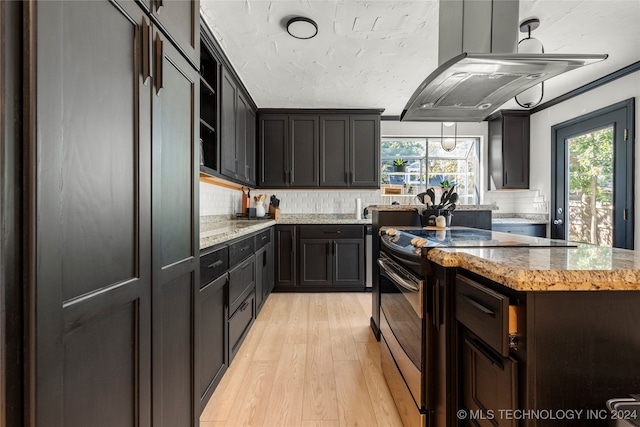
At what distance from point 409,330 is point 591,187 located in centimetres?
345

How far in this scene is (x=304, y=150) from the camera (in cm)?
413

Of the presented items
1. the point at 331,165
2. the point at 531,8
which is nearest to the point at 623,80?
the point at 531,8

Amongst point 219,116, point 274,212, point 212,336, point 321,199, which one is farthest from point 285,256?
point 212,336

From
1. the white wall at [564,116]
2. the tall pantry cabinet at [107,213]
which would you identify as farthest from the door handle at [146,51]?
the white wall at [564,116]

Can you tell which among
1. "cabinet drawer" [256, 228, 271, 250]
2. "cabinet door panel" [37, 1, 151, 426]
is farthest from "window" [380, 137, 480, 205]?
"cabinet door panel" [37, 1, 151, 426]

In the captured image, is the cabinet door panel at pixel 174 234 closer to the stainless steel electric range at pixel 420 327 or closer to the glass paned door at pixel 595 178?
the stainless steel electric range at pixel 420 327

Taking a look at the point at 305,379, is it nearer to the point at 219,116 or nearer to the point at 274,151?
the point at 219,116

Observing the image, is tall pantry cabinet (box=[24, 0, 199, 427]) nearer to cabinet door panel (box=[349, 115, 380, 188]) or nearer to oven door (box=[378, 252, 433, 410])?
oven door (box=[378, 252, 433, 410])

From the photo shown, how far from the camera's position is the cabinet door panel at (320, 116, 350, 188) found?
4113mm

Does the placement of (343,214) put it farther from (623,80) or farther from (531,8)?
(623,80)

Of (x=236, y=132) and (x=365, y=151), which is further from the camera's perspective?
(x=365, y=151)

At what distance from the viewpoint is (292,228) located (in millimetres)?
Answer: 3871

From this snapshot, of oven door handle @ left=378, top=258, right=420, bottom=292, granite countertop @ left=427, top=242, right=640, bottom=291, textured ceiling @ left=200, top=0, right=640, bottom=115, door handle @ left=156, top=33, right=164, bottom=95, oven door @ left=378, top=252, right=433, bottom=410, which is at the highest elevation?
textured ceiling @ left=200, top=0, right=640, bottom=115

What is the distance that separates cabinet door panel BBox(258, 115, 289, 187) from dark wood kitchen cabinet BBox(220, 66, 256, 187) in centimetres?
21
